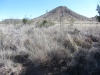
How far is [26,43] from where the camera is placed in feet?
28.9

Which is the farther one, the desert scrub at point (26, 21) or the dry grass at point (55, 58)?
the desert scrub at point (26, 21)

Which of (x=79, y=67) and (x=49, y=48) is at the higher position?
(x=49, y=48)

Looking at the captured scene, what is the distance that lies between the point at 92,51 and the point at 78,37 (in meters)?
1.72

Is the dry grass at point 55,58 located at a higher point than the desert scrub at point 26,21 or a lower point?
lower

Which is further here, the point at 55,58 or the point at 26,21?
the point at 26,21

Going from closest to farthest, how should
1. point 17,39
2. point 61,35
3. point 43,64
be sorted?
point 43,64, point 61,35, point 17,39

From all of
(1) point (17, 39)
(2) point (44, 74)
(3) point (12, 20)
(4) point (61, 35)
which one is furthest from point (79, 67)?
(3) point (12, 20)

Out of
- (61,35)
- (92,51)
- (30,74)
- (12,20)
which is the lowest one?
(30,74)

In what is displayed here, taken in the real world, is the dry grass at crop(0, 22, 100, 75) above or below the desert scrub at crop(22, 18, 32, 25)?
below

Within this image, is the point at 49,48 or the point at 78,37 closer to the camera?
the point at 49,48

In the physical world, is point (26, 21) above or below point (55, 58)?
above

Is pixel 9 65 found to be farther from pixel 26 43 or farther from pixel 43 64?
pixel 26 43

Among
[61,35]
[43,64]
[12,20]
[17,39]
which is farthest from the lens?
[12,20]

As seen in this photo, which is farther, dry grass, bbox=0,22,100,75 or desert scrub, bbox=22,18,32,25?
desert scrub, bbox=22,18,32,25
